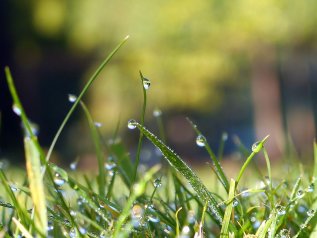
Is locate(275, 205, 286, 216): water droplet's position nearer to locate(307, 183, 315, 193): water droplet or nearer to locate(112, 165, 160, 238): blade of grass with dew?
locate(307, 183, 315, 193): water droplet

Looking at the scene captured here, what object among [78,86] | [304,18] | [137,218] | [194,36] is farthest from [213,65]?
[137,218]

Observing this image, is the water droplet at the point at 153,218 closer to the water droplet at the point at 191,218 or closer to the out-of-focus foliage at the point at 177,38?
the water droplet at the point at 191,218

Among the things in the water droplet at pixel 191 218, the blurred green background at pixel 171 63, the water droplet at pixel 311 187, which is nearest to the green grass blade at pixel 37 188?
the water droplet at pixel 191 218

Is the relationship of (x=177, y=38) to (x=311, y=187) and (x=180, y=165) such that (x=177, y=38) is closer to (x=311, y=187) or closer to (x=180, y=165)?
(x=311, y=187)

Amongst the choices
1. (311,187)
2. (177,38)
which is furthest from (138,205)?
(177,38)

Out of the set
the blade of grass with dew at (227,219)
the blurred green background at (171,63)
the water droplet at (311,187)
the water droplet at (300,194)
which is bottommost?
the blade of grass with dew at (227,219)

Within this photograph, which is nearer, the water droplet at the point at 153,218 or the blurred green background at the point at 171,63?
the water droplet at the point at 153,218

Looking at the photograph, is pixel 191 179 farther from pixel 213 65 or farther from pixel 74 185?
pixel 213 65
